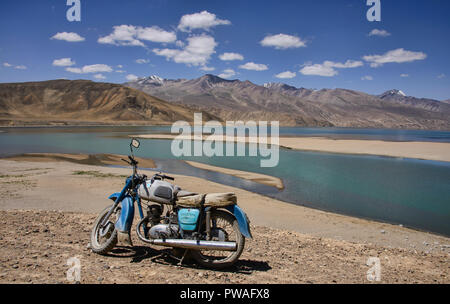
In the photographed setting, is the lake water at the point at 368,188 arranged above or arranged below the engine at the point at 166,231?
below

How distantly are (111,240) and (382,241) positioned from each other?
6671 millimetres

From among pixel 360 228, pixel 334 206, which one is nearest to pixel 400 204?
pixel 334 206

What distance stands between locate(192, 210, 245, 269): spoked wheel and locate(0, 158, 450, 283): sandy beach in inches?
5.7

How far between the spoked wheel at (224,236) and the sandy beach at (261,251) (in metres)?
0.14

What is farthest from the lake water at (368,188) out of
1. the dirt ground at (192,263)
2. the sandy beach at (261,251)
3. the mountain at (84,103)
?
the mountain at (84,103)

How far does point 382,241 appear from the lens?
770 centimetres

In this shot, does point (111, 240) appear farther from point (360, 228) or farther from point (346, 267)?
point (360, 228)

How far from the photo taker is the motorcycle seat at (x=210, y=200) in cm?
453

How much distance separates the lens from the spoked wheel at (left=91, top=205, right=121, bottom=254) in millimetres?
4938

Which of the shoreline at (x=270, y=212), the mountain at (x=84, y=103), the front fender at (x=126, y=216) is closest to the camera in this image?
the front fender at (x=126, y=216)

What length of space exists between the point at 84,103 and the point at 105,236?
16609cm

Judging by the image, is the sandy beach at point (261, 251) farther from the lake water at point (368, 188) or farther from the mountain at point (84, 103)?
the mountain at point (84, 103)

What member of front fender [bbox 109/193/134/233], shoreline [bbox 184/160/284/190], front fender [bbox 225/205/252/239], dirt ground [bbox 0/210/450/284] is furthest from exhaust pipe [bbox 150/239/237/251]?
shoreline [bbox 184/160/284/190]

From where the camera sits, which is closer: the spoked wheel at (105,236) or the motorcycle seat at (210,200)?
the motorcycle seat at (210,200)
